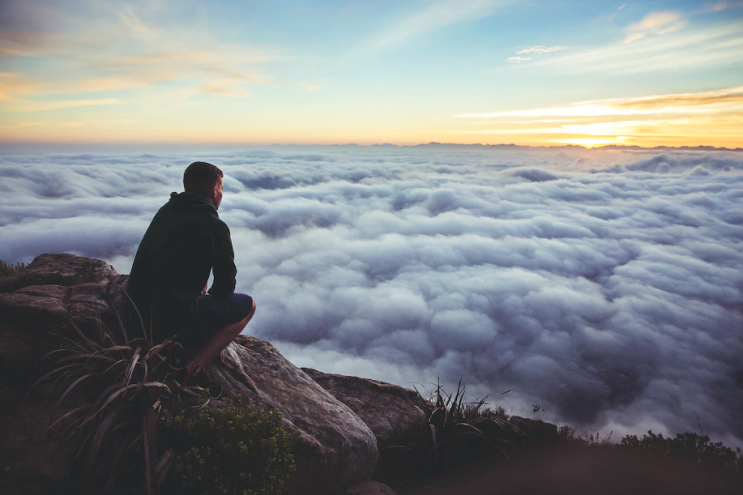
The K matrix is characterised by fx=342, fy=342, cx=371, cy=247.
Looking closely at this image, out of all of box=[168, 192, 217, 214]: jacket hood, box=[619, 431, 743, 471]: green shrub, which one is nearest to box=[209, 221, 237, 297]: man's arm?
box=[168, 192, 217, 214]: jacket hood

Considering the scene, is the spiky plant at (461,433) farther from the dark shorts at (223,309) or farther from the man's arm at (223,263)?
the man's arm at (223,263)

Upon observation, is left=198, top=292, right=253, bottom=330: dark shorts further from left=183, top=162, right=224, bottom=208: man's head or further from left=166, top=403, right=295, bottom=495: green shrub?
left=183, top=162, right=224, bottom=208: man's head

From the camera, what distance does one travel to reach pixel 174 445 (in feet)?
8.05

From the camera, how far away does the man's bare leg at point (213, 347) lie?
310cm

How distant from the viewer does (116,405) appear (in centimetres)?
244

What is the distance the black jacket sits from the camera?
293 cm

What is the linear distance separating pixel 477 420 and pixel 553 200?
131794 millimetres

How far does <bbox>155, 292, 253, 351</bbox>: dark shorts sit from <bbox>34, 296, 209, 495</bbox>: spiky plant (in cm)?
13

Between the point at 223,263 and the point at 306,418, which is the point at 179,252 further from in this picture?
the point at 306,418

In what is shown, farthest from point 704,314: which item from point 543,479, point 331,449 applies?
point 331,449

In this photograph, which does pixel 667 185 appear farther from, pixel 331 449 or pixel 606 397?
pixel 331 449

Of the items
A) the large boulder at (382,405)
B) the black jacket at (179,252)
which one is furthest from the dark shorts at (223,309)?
the large boulder at (382,405)

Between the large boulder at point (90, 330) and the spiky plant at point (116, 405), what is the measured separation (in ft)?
0.46

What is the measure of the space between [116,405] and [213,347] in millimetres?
861
